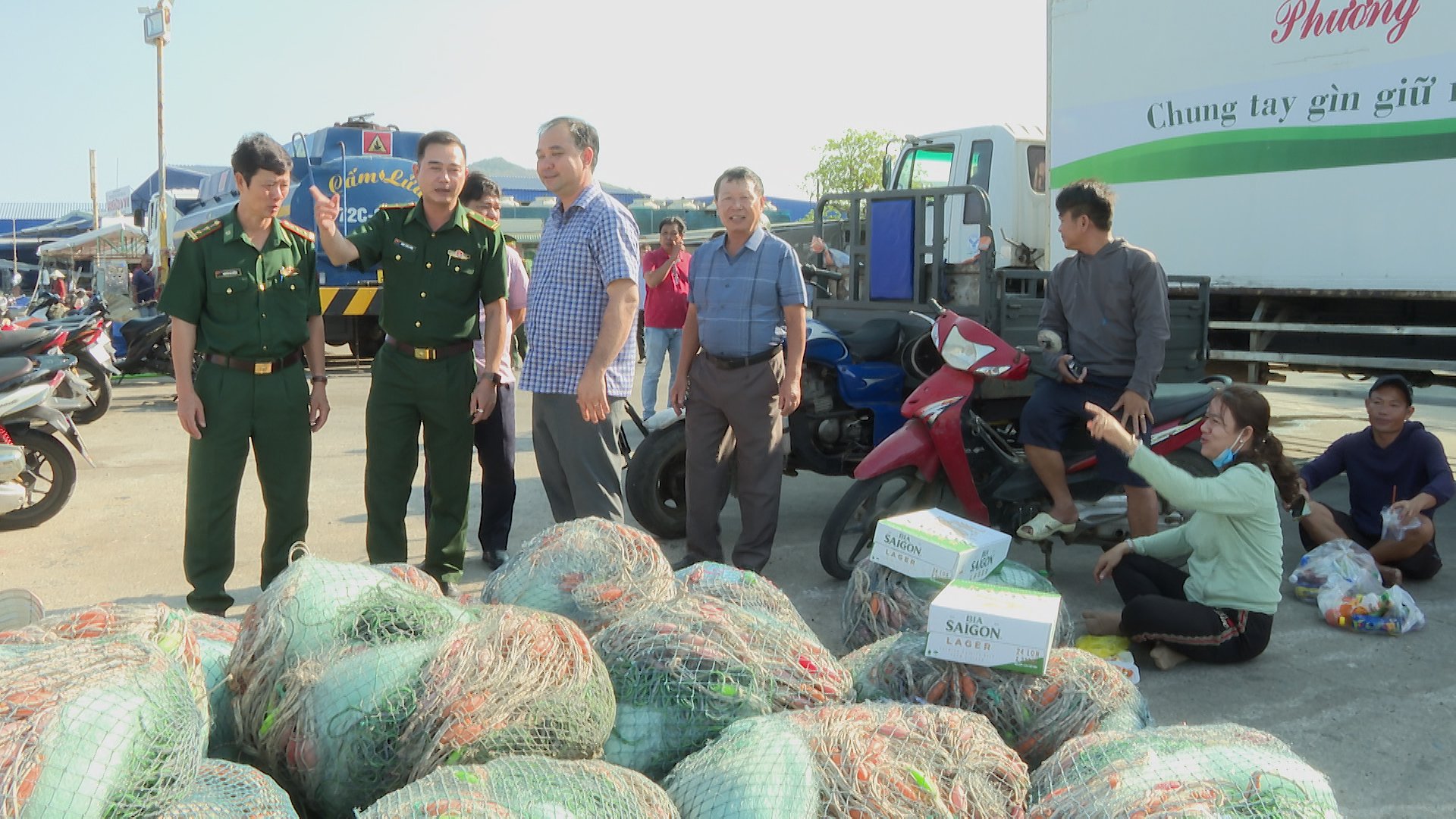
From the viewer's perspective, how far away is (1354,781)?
123 inches

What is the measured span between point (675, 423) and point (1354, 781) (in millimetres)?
3405

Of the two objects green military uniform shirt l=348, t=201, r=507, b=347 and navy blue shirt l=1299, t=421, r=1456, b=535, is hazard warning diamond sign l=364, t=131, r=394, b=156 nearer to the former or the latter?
green military uniform shirt l=348, t=201, r=507, b=347

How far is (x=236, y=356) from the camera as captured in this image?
4.05m

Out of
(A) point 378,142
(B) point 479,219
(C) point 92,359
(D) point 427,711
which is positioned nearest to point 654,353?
(B) point 479,219

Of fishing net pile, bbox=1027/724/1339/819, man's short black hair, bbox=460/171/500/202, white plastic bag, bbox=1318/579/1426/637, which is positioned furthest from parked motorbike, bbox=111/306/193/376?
fishing net pile, bbox=1027/724/1339/819

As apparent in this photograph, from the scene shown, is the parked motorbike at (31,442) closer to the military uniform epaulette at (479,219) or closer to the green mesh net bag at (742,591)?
the military uniform epaulette at (479,219)

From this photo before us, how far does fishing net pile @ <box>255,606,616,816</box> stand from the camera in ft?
7.09

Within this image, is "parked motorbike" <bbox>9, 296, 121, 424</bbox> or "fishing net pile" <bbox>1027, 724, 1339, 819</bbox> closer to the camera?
"fishing net pile" <bbox>1027, 724, 1339, 819</bbox>

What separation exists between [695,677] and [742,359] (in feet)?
7.99

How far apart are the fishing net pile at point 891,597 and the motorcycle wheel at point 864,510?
3.31 ft

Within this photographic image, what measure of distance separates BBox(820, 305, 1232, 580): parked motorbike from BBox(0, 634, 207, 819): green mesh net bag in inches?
126

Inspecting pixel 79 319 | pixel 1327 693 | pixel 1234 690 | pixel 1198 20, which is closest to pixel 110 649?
pixel 1234 690

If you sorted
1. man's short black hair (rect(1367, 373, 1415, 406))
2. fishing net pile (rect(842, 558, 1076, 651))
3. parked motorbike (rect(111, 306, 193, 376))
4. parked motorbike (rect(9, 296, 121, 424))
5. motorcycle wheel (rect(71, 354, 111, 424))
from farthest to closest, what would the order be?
parked motorbike (rect(111, 306, 193, 376)), motorcycle wheel (rect(71, 354, 111, 424)), parked motorbike (rect(9, 296, 121, 424)), man's short black hair (rect(1367, 373, 1415, 406)), fishing net pile (rect(842, 558, 1076, 651))

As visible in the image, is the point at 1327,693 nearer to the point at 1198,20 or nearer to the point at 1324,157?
the point at 1324,157
